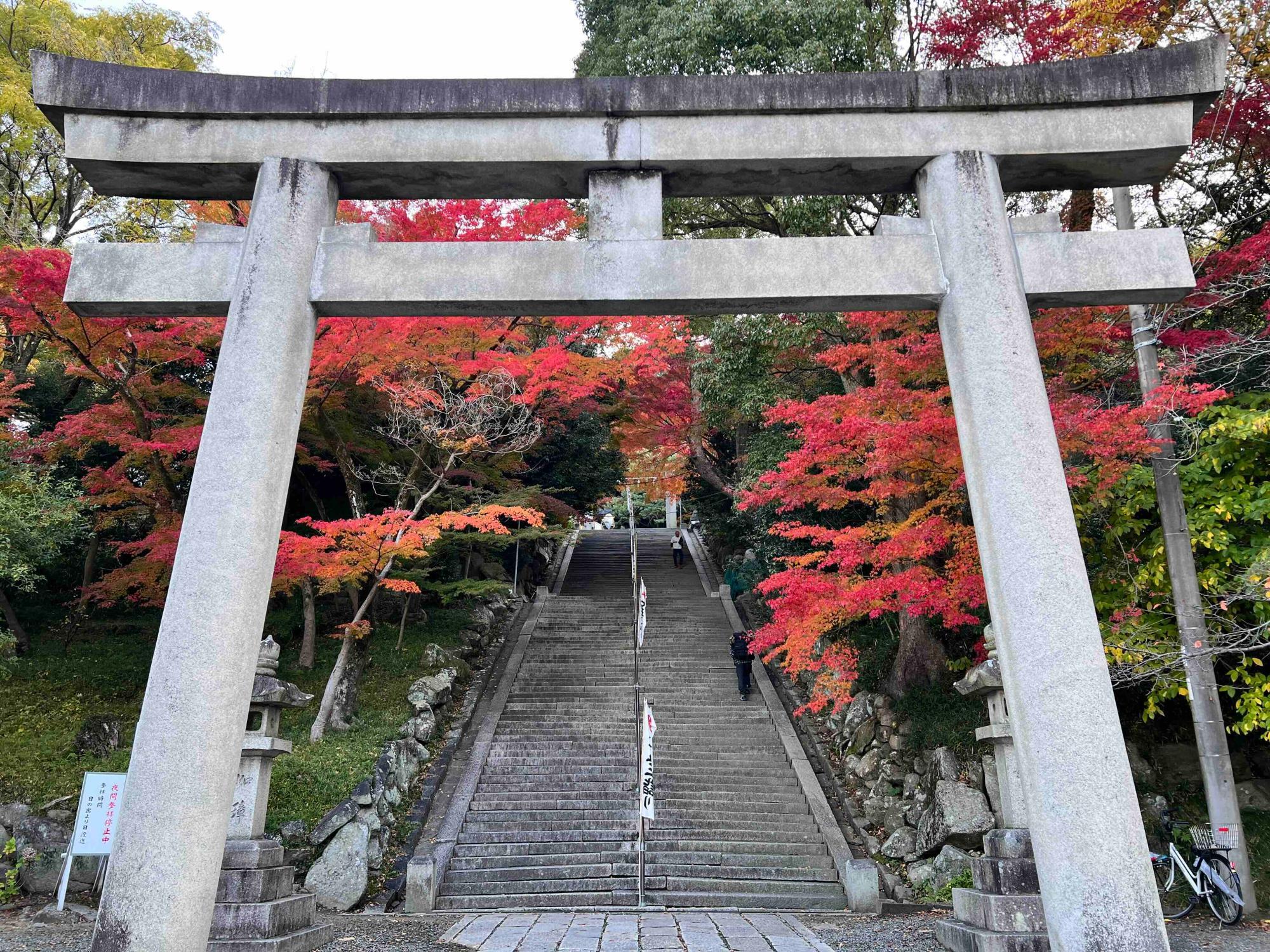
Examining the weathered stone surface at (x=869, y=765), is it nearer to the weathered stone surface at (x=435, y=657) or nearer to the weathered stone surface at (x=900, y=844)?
the weathered stone surface at (x=900, y=844)

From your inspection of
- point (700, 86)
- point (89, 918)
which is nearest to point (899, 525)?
point (700, 86)

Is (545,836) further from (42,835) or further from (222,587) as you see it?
(222,587)

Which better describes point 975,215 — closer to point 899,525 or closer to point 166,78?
point 166,78

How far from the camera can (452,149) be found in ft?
16.6

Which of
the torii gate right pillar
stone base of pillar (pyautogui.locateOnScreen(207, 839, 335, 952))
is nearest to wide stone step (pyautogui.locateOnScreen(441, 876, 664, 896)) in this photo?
stone base of pillar (pyautogui.locateOnScreen(207, 839, 335, 952))

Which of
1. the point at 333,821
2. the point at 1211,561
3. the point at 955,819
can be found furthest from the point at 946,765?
the point at 333,821

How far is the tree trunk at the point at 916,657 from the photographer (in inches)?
501

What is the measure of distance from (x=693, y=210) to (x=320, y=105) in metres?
10.2

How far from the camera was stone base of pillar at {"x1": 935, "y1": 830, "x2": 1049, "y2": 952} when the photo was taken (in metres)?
6.33

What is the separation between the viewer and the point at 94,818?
30.1 feet

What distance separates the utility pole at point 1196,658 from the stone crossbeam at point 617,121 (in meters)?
4.12

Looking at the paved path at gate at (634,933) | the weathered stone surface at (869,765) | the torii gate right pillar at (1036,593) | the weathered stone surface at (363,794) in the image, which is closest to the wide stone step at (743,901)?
the paved path at gate at (634,933)

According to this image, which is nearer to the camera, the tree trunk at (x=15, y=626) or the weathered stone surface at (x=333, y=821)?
the weathered stone surface at (x=333, y=821)

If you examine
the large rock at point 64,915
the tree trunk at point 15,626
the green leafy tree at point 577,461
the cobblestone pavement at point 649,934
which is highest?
the green leafy tree at point 577,461
